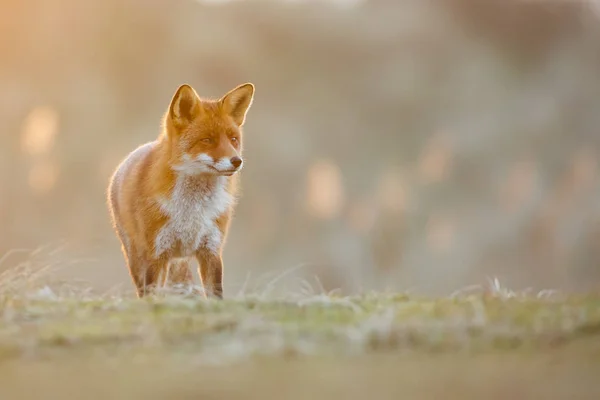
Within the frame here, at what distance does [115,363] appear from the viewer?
336 centimetres

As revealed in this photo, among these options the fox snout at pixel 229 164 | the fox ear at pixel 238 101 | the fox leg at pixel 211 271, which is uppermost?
the fox ear at pixel 238 101

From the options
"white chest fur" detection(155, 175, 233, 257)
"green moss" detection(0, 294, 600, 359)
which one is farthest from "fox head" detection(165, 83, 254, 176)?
"green moss" detection(0, 294, 600, 359)

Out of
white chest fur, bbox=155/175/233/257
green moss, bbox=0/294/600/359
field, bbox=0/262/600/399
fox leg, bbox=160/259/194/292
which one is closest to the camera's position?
field, bbox=0/262/600/399

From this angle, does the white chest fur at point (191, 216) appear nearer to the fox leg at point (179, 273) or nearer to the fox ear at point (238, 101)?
the fox ear at point (238, 101)

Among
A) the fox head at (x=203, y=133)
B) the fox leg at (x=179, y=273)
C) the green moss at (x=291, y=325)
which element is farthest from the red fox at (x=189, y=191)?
the green moss at (x=291, y=325)

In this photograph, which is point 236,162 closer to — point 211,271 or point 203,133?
point 203,133

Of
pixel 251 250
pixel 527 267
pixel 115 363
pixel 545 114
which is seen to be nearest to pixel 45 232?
pixel 251 250

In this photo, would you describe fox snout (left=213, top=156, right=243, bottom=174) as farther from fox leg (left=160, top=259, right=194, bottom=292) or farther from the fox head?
fox leg (left=160, top=259, right=194, bottom=292)

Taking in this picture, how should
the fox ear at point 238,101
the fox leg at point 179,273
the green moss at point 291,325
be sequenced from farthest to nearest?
the fox leg at point 179,273, the fox ear at point 238,101, the green moss at point 291,325

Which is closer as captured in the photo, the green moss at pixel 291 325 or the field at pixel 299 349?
the field at pixel 299 349

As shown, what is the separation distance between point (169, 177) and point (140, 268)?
2.07ft

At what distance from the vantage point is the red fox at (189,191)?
18.8 feet

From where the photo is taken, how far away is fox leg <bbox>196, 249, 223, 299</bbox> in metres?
5.74

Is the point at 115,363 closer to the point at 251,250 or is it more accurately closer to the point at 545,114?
the point at 251,250
